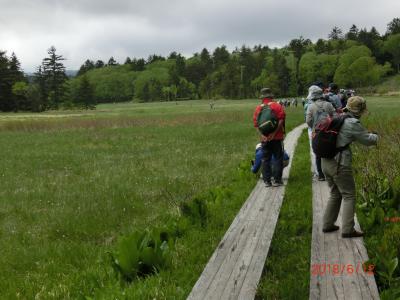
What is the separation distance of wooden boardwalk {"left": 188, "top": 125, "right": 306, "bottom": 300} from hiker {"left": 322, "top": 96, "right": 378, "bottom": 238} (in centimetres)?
91

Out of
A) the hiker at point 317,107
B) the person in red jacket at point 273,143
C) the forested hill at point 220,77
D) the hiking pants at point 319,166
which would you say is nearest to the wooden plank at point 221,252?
the person in red jacket at point 273,143

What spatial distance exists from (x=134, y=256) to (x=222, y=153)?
13.4m

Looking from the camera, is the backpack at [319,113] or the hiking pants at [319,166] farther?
the hiking pants at [319,166]

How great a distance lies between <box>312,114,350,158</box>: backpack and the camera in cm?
588

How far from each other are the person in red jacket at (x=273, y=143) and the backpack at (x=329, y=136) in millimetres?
3579

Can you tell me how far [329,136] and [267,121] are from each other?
3.67m

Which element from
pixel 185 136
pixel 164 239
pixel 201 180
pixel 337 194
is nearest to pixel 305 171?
pixel 201 180

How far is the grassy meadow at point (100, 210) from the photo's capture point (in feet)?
18.2

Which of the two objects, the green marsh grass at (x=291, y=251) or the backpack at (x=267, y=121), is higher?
the backpack at (x=267, y=121)

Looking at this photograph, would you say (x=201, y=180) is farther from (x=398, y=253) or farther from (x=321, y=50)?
(x=321, y=50)

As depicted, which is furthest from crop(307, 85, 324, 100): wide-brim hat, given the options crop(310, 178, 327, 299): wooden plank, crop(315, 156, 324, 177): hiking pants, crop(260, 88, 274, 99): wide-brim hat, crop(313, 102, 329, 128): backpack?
crop(310, 178, 327, 299): wooden plank

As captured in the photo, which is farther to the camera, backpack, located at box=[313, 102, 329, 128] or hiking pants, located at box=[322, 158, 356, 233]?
backpack, located at box=[313, 102, 329, 128]

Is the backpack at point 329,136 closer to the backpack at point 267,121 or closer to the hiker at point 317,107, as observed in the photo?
the backpack at point 267,121

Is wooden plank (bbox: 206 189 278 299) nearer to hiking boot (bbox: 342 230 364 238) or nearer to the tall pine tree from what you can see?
hiking boot (bbox: 342 230 364 238)
